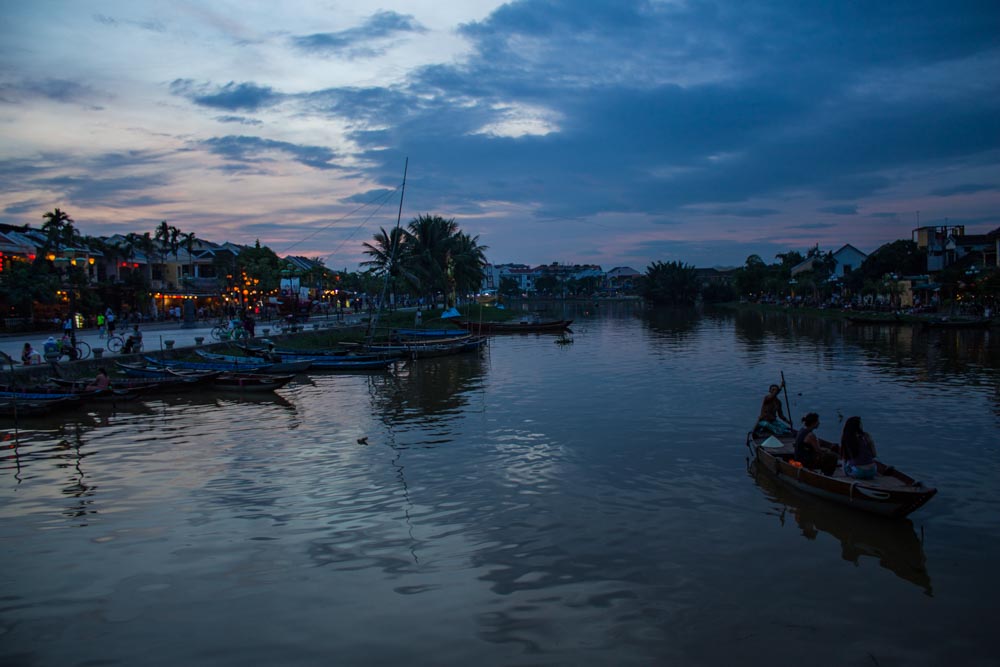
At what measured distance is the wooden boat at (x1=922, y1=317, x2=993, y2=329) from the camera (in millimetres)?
51500

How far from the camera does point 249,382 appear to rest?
27.8 m

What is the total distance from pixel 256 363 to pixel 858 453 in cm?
2830

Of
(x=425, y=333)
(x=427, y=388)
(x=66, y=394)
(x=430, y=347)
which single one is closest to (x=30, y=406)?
(x=66, y=394)

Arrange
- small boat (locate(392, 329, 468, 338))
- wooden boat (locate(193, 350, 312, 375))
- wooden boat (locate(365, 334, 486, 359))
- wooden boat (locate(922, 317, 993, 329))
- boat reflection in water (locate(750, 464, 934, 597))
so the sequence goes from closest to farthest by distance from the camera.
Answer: boat reflection in water (locate(750, 464, 934, 597)) → wooden boat (locate(193, 350, 312, 375)) → wooden boat (locate(365, 334, 486, 359)) → small boat (locate(392, 329, 468, 338)) → wooden boat (locate(922, 317, 993, 329))

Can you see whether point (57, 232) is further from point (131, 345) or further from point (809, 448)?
point (809, 448)

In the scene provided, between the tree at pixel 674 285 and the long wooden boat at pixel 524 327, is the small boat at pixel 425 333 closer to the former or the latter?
the long wooden boat at pixel 524 327

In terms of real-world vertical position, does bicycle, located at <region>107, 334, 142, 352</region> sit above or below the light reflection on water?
above

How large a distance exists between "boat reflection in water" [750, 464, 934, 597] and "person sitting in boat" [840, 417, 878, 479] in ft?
2.56

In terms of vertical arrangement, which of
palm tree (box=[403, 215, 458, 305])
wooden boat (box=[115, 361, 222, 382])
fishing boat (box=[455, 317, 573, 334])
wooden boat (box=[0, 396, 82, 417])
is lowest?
wooden boat (box=[0, 396, 82, 417])

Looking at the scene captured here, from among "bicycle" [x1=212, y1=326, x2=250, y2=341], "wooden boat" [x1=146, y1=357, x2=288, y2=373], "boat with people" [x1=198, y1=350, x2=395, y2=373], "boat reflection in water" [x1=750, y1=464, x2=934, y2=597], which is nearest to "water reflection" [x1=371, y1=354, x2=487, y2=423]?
"boat with people" [x1=198, y1=350, x2=395, y2=373]

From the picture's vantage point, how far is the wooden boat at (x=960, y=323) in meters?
51.5

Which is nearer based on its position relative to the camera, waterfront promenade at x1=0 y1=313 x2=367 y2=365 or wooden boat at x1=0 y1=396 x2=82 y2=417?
wooden boat at x1=0 y1=396 x2=82 y2=417

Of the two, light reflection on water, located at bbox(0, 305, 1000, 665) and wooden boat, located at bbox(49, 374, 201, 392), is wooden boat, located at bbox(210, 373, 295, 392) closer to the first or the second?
wooden boat, located at bbox(49, 374, 201, 392)

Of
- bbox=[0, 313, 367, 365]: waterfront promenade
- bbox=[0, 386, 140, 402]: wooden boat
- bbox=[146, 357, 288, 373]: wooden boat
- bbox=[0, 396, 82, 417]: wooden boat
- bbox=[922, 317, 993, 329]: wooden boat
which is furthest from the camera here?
bbox=[922, 317, 993, 329]: wooden boat
